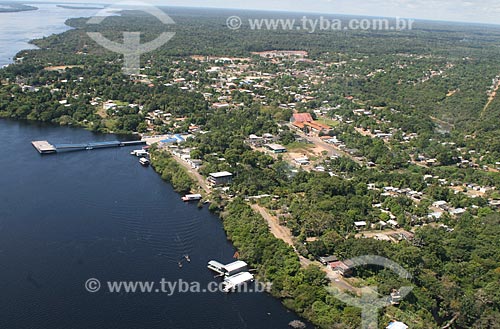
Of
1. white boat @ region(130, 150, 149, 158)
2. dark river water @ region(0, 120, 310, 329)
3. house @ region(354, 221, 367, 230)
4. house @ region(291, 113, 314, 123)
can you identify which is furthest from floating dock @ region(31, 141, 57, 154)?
house @ region(354, 221, 367, 230)

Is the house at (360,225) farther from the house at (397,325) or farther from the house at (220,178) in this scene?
the house at (220,178)

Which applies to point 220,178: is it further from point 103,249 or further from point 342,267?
point 342,267

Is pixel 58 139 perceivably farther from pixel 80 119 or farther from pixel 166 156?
pixel 166 156

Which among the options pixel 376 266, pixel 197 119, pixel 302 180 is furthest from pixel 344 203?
pixel 197 119

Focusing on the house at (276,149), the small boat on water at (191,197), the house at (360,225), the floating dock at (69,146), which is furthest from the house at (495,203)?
the floating dock at (69,146)

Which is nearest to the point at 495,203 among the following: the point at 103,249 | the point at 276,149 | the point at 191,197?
the point at 276,149

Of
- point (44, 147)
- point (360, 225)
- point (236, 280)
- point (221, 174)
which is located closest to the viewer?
point (236, 280)

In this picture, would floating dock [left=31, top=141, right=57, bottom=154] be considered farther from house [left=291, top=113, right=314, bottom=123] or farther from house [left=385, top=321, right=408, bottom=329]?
house [left=385, top=321, right=408, bottom=329]
